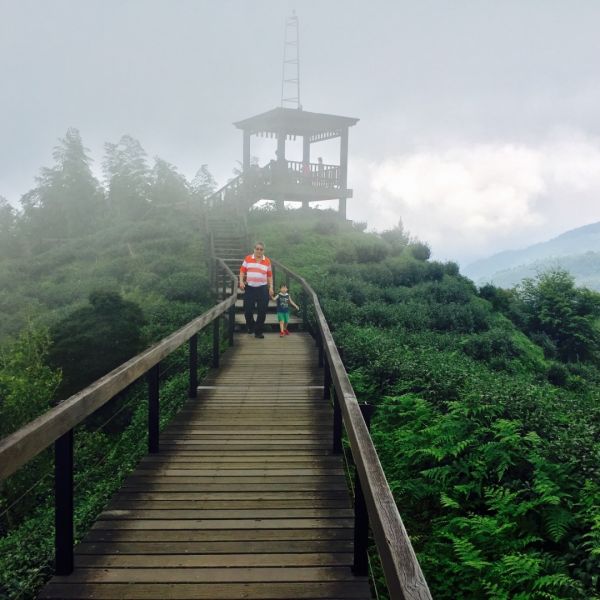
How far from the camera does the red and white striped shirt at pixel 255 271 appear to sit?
11891mm

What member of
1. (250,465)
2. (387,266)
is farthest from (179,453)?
(387,266)

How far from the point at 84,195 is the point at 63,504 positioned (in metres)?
55.4

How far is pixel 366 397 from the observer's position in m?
9.14

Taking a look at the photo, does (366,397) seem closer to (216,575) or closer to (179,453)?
(179,453)

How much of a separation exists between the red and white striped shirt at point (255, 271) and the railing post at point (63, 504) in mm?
8477

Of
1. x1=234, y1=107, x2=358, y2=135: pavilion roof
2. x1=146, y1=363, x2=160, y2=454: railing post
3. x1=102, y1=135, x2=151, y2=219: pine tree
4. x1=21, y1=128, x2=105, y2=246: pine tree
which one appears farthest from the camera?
x1=21, y1=128, x2=105, y2=246: pine tree

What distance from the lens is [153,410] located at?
5707mm

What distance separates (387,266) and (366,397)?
52.1 feet

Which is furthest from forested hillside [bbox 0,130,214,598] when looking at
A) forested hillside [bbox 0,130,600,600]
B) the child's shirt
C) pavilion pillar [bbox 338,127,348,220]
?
pavilion pillar [bbox 338,127,348,220]

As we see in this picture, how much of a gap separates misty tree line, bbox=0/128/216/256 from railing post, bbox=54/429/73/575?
125 ft

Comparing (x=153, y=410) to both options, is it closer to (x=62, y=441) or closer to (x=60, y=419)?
(x=62, y=441)

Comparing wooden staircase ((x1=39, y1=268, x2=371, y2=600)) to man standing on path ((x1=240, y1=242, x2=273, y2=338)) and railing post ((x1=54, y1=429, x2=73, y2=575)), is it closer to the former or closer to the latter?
railing post ((x1=54, y1=429, x2=73, y2=575))

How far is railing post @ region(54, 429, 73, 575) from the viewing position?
3.49 meters

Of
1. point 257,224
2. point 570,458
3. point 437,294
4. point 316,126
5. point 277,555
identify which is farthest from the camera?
point 316,126
